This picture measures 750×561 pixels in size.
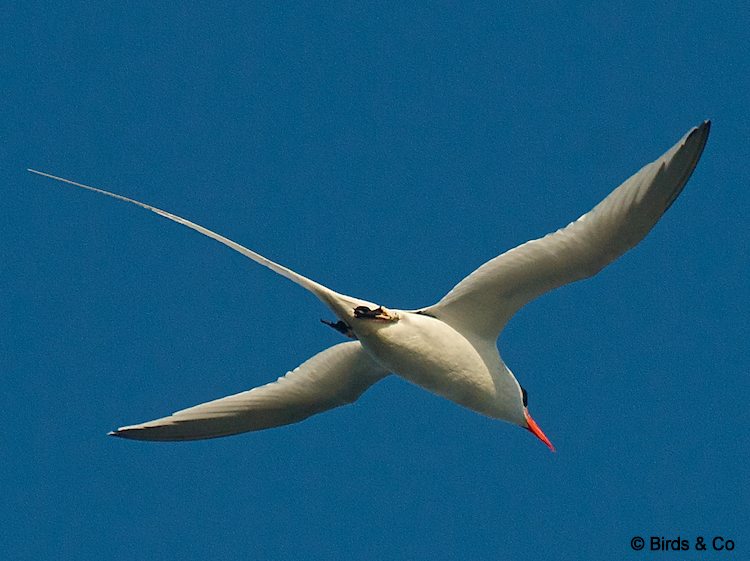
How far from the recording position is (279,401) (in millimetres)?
11789

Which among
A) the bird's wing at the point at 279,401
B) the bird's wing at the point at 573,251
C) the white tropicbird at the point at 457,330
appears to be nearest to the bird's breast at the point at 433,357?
the white tropicbird at the point at 457,330

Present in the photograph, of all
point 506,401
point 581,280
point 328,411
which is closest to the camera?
point 581,280

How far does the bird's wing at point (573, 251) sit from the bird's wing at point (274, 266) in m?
0.89

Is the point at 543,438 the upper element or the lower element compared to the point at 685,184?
lower

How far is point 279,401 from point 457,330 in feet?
6.37

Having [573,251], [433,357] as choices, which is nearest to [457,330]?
[433,357]

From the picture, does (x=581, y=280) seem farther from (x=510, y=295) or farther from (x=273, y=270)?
(x=273, y=270)

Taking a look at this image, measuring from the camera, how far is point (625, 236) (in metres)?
9.85

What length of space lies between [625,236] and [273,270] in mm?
2778

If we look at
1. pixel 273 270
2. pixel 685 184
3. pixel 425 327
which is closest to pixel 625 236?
pixel 685 184

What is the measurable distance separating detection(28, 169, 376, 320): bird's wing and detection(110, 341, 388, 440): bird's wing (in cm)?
118

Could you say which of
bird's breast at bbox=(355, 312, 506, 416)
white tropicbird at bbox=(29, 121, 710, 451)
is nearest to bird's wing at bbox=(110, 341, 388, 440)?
white tropicbird at bbox=(29, 121, 710, 451)

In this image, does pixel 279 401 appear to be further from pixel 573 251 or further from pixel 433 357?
pixel 573 251

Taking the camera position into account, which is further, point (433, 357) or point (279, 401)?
point (279, 401)
